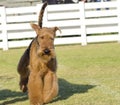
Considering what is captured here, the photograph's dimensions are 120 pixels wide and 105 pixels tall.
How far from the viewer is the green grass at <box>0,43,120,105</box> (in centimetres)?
777

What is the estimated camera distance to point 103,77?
9867 millimetres

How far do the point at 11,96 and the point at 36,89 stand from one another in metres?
1.42

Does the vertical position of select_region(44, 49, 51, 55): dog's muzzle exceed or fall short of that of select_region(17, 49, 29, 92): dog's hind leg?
it exceeds it

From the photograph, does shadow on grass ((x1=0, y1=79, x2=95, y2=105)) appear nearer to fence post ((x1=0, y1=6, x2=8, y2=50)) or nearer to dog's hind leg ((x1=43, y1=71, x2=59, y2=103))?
dog's hind leg ((x1=43, y1=71, x2=59, y2=103))

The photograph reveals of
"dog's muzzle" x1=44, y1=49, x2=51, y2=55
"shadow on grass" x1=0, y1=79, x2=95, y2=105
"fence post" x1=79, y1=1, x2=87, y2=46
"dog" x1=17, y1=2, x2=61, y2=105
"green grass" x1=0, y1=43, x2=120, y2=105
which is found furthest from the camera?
"fence post" x1=79, y1=1, x2=87, y2=46

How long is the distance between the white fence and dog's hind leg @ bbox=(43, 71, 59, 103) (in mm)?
9122

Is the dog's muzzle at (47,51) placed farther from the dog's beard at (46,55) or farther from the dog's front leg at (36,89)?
the dog's front leg at (36,89)

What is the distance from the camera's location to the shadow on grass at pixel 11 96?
780cm

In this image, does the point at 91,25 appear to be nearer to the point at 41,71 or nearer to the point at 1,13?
the point at 1,13

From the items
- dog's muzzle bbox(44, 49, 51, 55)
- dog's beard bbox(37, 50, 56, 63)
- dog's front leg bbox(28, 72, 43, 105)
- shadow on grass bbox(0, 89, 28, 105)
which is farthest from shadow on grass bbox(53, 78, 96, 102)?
dog's muzzle bbox(44, 49, 51, 55)

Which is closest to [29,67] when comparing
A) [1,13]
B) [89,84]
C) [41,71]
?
[41,71]

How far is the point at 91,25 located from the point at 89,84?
24.8 ft

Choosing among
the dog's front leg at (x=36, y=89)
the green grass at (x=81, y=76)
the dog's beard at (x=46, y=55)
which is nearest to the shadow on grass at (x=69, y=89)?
the green grass at (x=81, y=76)

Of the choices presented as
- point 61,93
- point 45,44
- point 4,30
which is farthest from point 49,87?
point 4,30
